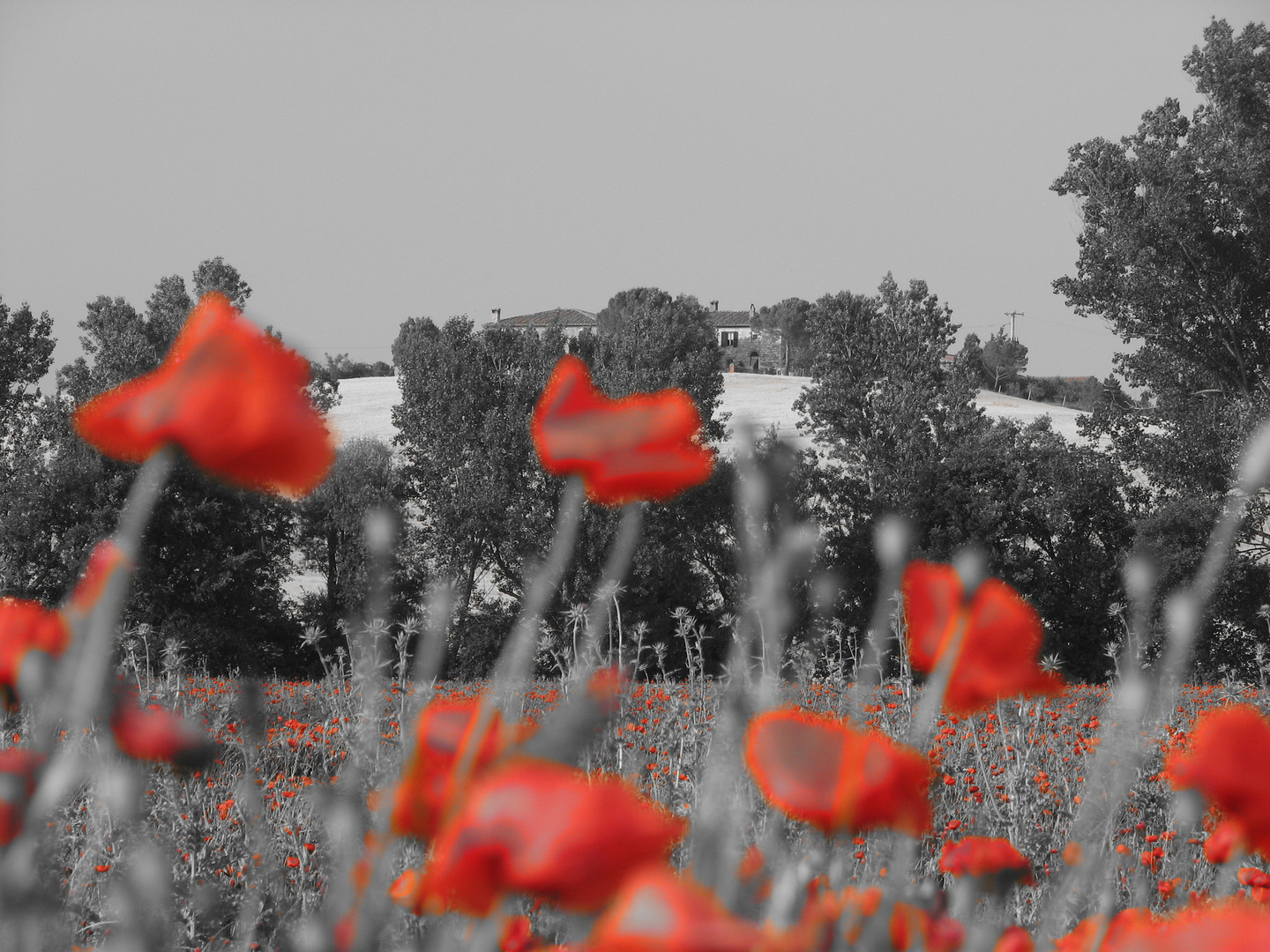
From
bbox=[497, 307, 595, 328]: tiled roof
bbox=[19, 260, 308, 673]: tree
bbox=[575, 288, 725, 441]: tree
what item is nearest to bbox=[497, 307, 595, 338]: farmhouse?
bbox=[497, 307, 595, 328]: tiled roof

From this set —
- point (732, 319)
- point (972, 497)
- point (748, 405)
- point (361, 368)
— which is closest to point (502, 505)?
point (972, 497)

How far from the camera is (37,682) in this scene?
653 mm

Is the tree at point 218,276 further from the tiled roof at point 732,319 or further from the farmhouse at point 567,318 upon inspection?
the tiled roof at point 732,319

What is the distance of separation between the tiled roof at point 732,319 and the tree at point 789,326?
11.0 m

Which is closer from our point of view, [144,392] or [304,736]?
[144,392]

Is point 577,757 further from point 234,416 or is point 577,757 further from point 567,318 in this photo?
point 567,318

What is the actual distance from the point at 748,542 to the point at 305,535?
25.6m

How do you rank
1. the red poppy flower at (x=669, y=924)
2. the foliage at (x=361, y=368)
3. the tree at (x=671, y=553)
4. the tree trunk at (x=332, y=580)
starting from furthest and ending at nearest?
the foliage at (x=361, y=368) → the tree at (x=671, y=553) → the tree trunk at (x=332, y=580) → the red poppy flower at (x=669, y=924)

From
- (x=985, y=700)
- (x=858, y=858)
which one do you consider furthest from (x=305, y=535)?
(x=985, y=700)

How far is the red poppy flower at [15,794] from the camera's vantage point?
0.61 m

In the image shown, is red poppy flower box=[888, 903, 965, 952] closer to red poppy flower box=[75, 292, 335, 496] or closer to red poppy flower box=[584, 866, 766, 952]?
red poppy flower box=[584, 866, 766, 952]

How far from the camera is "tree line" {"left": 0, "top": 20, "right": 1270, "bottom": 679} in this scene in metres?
18.8

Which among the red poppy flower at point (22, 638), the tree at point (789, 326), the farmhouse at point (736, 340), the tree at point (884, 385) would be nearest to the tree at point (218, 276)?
the tree at point (884, 385)

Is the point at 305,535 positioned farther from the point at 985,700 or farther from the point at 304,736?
the point at 985,700
